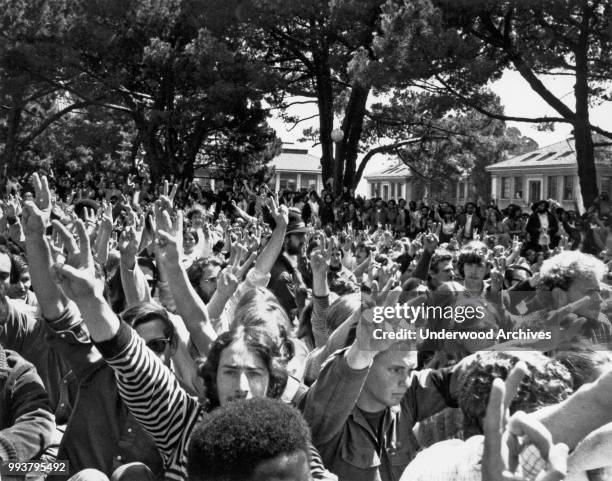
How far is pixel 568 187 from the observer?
54.0 metres

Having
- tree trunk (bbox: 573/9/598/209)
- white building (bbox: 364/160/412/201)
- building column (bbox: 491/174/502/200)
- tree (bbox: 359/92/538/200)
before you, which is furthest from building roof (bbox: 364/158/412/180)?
tree trunk (bbox: 573/9/598/209)

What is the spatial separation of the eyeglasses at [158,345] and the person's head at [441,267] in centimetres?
294

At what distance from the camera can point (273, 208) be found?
5574 millimetres

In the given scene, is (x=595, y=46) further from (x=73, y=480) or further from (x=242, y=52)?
(x=73, y=480)

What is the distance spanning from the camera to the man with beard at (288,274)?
624 cm

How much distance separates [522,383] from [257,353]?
919mm

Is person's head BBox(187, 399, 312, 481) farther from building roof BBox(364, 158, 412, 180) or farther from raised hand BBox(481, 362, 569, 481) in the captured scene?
building roof BBox(364, 158, 412, 180)

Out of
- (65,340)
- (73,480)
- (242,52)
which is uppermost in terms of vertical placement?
(242,52)

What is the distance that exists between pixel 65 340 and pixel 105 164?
45.8 meters

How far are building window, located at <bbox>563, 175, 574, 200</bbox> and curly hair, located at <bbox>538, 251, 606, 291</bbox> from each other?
5213 centimetres

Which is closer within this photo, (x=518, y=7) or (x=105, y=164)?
(x=518, y=7)

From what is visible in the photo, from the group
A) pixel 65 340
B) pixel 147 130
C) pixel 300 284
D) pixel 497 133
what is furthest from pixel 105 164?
pixel 65 340

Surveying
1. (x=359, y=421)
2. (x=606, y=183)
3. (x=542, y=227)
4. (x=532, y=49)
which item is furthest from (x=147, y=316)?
(x=606, y=183)

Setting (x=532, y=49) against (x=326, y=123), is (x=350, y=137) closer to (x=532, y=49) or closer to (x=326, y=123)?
(x=326, y=123)
